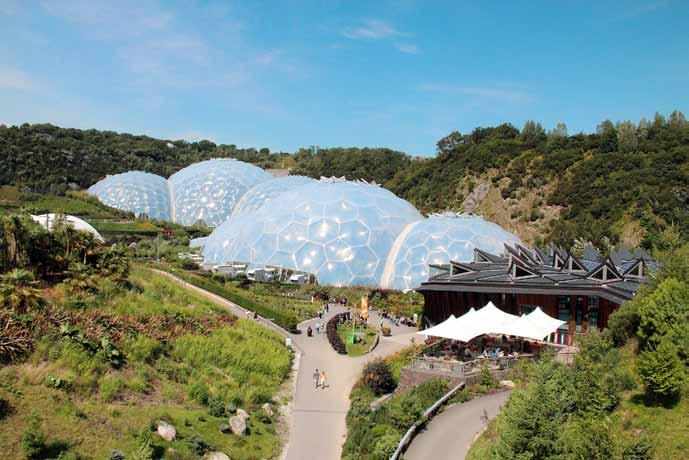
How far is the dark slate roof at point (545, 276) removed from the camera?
25.5 meters

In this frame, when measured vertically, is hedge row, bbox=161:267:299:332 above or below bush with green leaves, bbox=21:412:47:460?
above

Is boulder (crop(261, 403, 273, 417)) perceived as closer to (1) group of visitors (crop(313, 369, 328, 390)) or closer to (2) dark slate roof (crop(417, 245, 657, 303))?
(1) group of visitors (crop(313, 369, 328, 390))

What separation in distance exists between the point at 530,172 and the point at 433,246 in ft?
107

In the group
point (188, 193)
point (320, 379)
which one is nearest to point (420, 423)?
point (320, 379)

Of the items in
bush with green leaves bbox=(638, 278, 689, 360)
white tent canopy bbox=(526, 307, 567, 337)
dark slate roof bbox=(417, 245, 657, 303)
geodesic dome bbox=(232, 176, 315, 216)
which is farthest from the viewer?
geodesic dome bbox=(232, 176, 315, 216)

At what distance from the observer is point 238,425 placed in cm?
1744

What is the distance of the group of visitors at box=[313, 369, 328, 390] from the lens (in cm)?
2317

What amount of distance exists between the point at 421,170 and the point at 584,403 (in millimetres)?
78390

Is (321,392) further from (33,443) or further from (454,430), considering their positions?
(33,443)

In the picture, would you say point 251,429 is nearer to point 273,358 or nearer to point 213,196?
point 273,358

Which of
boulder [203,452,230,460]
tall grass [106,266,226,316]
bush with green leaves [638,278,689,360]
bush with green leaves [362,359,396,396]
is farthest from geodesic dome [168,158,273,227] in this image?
bush with green leaves [638,278,689,360]

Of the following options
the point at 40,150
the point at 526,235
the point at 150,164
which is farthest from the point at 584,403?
the point at 150,164

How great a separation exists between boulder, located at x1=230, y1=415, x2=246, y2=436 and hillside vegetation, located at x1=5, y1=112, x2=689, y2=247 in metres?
40.5

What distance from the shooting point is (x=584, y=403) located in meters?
13.5
